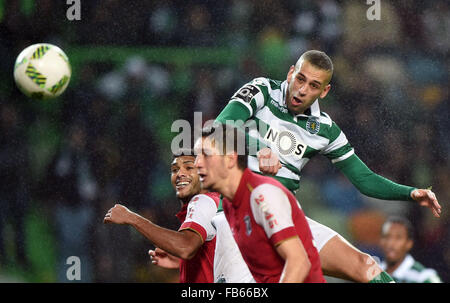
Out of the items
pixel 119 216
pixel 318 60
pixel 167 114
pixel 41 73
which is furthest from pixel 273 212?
pixel 167 114

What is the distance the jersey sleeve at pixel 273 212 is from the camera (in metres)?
2.55

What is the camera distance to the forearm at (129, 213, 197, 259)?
3406 mm

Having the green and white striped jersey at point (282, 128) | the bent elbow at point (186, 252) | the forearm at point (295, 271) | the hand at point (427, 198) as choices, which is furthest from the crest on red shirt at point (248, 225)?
the hand at point (427, 198)

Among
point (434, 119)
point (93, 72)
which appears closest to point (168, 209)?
point (93, 72)

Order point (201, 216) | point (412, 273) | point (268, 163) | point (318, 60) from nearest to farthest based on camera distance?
point (268, 163) → point (201, 216) → point (318, 60) → point (412, 273)

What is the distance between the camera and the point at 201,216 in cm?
354

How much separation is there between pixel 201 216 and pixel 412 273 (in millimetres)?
2207

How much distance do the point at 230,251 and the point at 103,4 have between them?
3878 millimetres

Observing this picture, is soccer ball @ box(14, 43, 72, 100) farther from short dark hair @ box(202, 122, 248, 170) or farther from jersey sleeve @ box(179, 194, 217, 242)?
short dark hair @ box(202, 122, 248, 170)

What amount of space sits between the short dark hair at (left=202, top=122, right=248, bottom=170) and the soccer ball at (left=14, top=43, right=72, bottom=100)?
162 centimetres

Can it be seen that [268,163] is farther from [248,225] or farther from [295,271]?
[295,271]

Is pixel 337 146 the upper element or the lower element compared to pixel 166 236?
upper

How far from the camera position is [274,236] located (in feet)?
8.39

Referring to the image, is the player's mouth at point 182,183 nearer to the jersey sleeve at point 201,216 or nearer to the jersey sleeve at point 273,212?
the jersey sleeve at point 201,216
